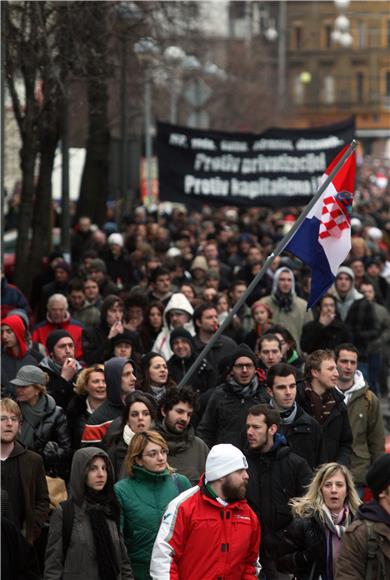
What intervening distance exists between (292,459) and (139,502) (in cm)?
100

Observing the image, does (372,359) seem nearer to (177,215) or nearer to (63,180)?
(63,180)

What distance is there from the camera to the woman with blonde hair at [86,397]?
1006cm

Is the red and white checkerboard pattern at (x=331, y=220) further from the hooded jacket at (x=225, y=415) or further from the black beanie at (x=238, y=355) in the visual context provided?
the hooded jacket at (x=225, y=415)

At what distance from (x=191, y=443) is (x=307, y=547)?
51.4 inches

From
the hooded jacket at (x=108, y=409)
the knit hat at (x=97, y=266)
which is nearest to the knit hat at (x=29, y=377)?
the hooded jacket at (x=108, y=409)

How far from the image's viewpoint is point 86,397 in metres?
10.2

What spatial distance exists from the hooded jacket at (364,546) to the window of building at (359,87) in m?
117

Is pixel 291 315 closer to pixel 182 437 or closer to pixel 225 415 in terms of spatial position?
pixel 225 415

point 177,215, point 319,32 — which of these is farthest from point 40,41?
point 319,32

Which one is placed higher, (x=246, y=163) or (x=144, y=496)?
(x=246, y=163)

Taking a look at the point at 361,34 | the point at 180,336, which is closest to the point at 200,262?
the point at 180,336

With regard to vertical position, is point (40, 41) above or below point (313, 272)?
above

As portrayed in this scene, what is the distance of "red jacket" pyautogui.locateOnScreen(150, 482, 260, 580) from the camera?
23.5 feet

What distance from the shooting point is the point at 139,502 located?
791 cm
